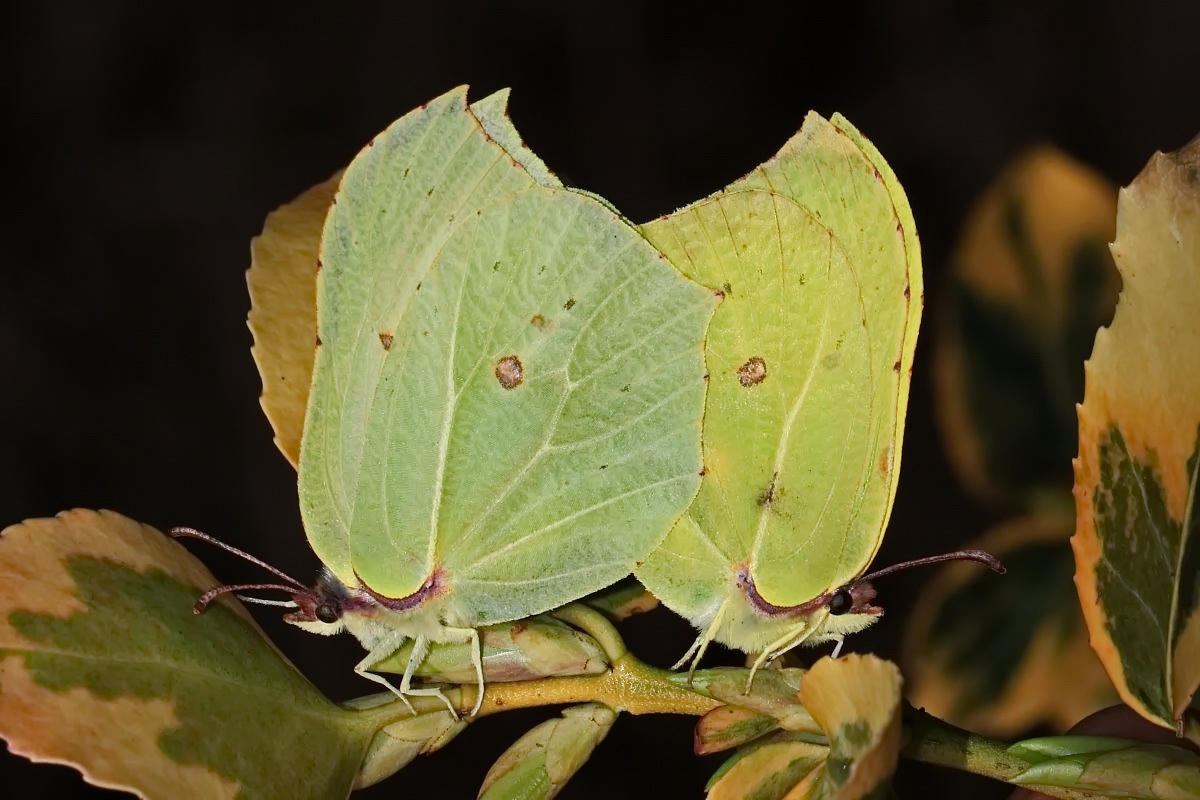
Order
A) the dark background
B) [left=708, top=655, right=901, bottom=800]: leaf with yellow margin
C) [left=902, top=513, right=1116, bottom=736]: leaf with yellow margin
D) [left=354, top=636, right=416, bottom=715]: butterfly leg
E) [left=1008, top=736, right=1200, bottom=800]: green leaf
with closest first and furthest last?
[left=708, top=655, right=901, bottom=800]: leaf with yellow margin, [left=1008, top=736, right=1200, bottom=800]: green leaf, [left=354, top=636, right=416, bottom=715]: butterfly leg, [left=902, top=513, right=1116, bottom=736]: leaf with yellow margin, the dark background

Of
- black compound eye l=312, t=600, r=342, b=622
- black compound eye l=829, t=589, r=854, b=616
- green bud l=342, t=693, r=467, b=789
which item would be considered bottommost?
green bud l=342, t=693, r=467, b=789

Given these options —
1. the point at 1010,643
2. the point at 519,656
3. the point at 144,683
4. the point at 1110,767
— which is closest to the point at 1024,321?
the point at 1010,643

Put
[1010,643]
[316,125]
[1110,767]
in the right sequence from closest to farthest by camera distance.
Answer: [1110,767] → [1010,643] → [316,125]

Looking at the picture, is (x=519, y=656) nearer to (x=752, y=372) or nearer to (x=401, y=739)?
(x=401, y=739)

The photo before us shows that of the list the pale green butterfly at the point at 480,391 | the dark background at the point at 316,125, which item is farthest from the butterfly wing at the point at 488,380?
the dark background at the point at 316,125

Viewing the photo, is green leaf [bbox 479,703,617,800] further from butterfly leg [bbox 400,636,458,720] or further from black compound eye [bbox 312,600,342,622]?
black compound eye [bbox 312,600,342,622]

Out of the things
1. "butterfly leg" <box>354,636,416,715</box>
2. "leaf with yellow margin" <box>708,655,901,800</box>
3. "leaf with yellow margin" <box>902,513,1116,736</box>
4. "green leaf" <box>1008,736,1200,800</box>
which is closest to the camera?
"leaf with yellow margin" <box>708,655,901,800</box>

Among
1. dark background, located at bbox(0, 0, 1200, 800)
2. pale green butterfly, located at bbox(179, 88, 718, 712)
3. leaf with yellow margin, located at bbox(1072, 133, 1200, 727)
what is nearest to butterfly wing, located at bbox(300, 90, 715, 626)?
pale green butterfly, located at bbox(179, 88, 718, 712)
